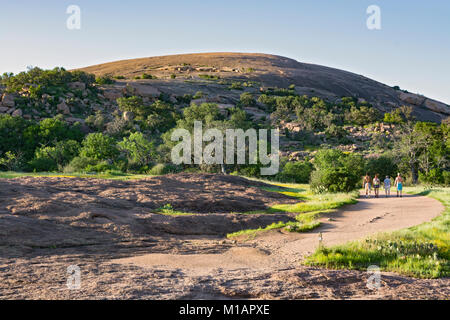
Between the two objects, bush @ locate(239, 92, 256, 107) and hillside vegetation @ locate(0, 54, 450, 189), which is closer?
hillside vegetation @ locate(0, 54, 450, 189)

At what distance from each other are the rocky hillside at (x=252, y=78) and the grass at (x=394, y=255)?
2879 inches

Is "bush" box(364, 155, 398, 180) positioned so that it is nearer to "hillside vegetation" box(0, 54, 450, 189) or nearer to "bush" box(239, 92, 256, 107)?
"hillside vegetation" box(0, 54, 450, 189)

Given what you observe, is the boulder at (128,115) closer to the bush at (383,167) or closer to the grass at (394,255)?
the bush at (383,167)

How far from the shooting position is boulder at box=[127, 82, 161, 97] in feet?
255

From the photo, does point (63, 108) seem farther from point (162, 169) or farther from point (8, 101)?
point (162, 169)

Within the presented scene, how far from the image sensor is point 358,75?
13275cm

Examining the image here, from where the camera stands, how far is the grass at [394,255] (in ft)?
26.9

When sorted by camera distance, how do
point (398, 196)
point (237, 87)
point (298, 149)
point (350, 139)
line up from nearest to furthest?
point (398, 196), point (298, 149), point (350, 139), point (237, 87)

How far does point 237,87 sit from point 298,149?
117ft

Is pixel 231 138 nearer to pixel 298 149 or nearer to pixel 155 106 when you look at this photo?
pixel 298 149

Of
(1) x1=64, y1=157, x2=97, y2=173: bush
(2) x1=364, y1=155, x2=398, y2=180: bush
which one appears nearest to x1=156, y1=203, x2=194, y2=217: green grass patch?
(1) x1=64, y1=157, x2=97, y2=173: bush

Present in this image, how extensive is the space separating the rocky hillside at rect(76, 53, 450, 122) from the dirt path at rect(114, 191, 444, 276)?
66.0 m

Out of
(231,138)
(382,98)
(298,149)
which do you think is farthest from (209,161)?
(382,98)
